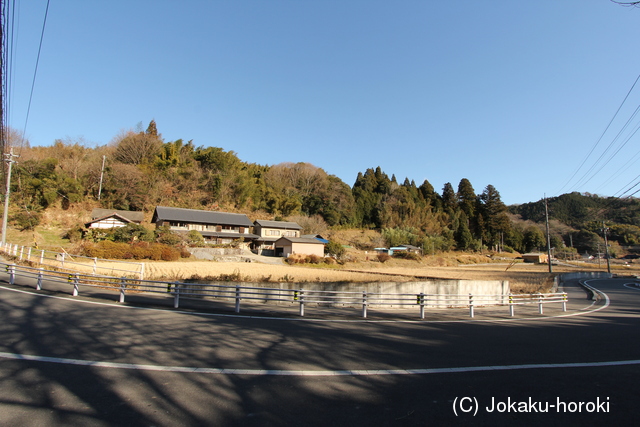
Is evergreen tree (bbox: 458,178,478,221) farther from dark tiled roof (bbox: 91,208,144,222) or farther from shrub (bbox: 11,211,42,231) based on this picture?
shrub (bbox: 11,211,42,231)

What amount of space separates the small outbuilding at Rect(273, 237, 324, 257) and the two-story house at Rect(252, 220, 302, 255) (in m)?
2.45

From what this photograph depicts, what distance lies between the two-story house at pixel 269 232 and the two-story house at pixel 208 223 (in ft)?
4.78

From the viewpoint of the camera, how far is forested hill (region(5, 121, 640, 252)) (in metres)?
41.7

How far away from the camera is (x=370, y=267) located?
42.8 meters

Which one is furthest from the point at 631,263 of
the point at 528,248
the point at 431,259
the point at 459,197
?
the point at 431,259

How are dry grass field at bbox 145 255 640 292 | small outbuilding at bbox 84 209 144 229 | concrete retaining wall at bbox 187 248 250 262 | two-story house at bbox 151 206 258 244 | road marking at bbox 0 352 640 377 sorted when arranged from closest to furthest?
road marking at bbox 0 352 640 377
dry grass field at bbox 145 255 640 292
concrete retaining wall at bbox 187 248 250 262
small outbuilding at bbox 84 209 144 229
two-story house at bbox 151 206 258 244

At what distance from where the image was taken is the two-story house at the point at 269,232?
159 feet

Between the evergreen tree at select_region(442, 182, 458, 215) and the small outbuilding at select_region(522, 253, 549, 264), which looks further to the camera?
the evergreen tree at select_region(442, 182, 458, 215)

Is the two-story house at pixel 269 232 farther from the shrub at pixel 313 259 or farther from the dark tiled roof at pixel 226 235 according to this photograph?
the shrub at pixel 313 259

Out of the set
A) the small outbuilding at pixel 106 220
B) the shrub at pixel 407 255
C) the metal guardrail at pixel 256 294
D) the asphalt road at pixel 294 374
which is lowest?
the asphalt road at pixel 294 374

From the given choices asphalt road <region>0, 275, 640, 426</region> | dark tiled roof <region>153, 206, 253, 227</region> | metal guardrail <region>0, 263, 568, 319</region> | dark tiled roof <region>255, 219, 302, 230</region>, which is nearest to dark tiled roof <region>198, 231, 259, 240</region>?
dark tiled roof <region>153, 206, 253, 227</region>

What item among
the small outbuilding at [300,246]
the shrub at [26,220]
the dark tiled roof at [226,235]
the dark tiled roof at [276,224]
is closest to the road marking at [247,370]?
the small outbuilding at [300,246]

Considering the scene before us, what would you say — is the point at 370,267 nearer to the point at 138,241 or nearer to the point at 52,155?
the point at 138,241

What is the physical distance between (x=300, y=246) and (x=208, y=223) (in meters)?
13.1
